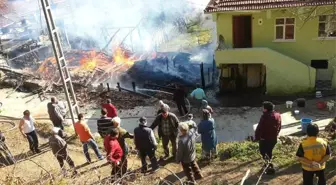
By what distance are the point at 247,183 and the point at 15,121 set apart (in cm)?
1012

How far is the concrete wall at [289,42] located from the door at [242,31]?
28cm

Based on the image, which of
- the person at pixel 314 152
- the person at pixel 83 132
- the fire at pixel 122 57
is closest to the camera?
the person at pixel 314 152

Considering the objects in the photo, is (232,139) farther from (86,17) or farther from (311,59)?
(86,17)

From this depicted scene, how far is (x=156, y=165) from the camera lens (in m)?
9.19

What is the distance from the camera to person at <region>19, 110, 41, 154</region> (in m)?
10.8

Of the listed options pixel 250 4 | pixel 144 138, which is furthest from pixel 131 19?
pixel 144 138

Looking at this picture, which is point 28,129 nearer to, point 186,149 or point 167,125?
point 167,125

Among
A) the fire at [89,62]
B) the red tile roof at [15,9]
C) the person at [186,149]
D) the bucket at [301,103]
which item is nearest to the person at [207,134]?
the person at [186,149]

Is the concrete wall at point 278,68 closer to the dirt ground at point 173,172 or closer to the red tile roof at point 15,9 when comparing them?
the dirt ground at point 173,172

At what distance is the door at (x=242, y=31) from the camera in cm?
1955

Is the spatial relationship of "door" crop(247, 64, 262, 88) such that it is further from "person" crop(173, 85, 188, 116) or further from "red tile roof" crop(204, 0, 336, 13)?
"person" crop(173, 85, 188, 116)

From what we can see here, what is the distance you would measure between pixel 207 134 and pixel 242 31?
468 inches

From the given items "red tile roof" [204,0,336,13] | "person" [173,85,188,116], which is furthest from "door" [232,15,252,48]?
"person" [173,85,188,116]

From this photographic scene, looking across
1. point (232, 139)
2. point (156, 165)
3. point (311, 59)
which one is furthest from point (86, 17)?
point (156, 165)
